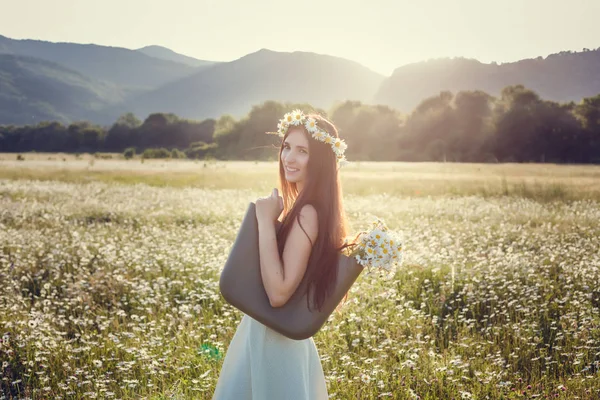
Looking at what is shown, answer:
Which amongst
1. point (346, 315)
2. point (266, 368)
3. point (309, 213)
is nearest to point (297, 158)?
point (309, 213)

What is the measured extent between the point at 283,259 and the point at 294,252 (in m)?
0.08

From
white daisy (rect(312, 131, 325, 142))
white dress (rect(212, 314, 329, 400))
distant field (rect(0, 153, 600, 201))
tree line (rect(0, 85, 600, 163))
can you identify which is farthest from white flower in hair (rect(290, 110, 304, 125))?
tree line (rect(0, 85, 600, 163))

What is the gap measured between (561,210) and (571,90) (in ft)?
499

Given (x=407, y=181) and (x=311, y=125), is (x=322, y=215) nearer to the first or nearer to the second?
(x=311, y=125)

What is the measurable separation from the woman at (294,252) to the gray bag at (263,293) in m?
0.04

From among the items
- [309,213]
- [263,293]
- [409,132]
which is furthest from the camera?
[409,132]

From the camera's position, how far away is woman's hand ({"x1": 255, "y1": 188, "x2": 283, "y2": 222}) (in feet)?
9.95

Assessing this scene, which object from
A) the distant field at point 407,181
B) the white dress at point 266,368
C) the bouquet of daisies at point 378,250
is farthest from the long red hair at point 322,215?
the distant field at point 407,181

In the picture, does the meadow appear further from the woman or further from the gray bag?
the gray bag

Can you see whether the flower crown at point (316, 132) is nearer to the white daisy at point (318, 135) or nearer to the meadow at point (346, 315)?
the white daisy at point (318, 135)

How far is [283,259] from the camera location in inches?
119

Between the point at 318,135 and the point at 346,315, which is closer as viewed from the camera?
the point at 318,135

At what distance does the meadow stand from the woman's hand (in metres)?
2.12

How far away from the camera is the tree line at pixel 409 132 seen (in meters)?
55.2
